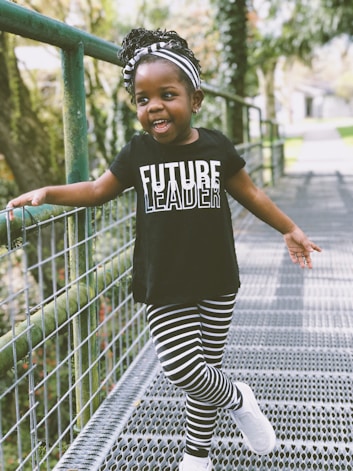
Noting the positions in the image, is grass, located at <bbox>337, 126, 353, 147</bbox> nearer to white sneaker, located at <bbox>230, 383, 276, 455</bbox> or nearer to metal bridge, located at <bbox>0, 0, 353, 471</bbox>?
metal bridge, located at <bbox>0, 0, 353, 471</bbox>

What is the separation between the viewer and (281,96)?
6438 centimetres

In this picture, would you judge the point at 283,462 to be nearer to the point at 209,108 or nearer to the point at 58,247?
the point at 58,247

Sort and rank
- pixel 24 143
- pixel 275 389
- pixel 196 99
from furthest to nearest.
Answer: pixel 24 143 < pixel 275 389 < pixel 196 99

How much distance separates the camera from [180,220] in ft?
6.38

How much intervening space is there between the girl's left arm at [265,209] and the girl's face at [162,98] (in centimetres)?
30

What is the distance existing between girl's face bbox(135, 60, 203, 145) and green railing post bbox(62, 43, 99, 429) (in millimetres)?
529

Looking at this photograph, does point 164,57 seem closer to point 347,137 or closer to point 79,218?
point 79,218

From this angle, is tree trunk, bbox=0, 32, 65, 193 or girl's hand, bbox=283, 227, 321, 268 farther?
tree trunk, bbox=0, 32, 65, 193

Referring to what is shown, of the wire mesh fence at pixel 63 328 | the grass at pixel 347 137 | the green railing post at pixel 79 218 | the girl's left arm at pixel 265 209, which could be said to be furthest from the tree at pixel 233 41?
the grass at pixel 347 137

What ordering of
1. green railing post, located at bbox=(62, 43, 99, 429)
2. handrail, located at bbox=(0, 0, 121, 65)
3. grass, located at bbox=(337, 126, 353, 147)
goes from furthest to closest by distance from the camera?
grass, located at bbox=(337, 126, 353, 147) < green railing post, located at bbox=(62, 43, 99, 429) < handrail, located at bbox=(0, 0, 121, 65)

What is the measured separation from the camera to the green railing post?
7.72 ft

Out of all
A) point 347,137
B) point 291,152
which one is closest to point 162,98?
point 291,152

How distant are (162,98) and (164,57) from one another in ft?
0.38

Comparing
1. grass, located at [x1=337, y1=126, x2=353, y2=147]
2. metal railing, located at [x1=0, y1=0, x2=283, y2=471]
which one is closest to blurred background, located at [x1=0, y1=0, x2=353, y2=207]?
metal railing, located at [x1=0, y1=0, x2=283, y2=471]
